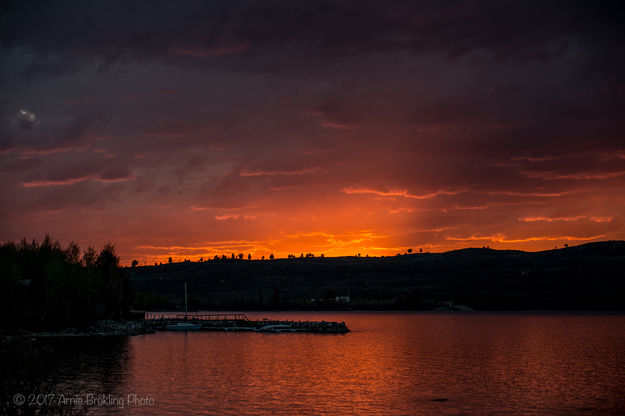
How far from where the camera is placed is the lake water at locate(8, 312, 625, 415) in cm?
4462

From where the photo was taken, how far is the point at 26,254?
427 ft

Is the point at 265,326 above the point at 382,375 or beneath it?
above

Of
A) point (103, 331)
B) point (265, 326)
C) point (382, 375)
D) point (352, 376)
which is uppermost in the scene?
point (103, 331)

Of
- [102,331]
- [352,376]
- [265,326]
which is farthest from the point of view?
[265,326]

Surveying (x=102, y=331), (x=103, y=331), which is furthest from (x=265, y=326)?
(x=102, y=331)

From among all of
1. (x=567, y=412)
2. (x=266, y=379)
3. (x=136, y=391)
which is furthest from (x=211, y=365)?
(x=567, y=412)

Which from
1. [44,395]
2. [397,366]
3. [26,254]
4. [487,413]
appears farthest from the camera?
[26,254]

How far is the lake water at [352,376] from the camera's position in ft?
146

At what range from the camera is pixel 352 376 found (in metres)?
61.3

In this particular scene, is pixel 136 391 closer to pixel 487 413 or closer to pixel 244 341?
pixel 487 413

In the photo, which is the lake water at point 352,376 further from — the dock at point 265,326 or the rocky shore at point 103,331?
the dock at point 265,326

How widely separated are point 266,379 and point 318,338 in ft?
182

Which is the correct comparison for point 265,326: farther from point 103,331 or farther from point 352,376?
point 352,376

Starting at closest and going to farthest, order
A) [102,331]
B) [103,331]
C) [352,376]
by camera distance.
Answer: [352,376], [102,331], [103,331]
